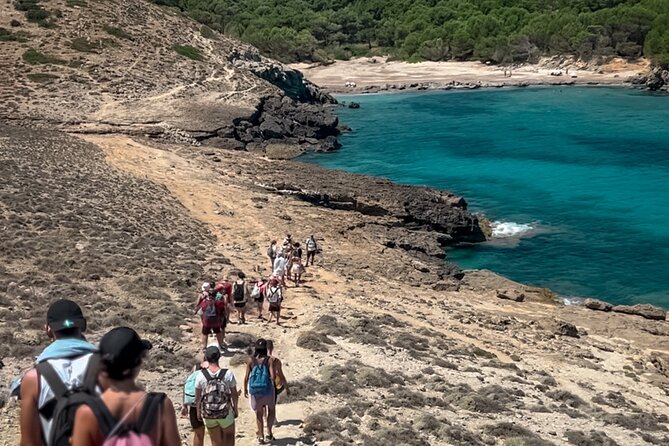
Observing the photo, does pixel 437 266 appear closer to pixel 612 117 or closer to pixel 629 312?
pixel 629 312

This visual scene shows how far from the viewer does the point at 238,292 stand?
59.7ft

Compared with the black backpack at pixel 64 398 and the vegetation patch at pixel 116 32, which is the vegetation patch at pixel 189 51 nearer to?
A: the vegetation patch at pixel 116 32

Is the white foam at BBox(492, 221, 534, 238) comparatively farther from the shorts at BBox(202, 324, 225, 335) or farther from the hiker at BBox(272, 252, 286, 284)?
the shorts at BBox(202, 324, 225, 335)

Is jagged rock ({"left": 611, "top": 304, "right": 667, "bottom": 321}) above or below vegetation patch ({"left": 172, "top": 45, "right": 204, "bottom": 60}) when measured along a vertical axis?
below

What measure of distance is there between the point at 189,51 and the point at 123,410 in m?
65.4

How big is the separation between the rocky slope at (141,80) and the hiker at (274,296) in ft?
109

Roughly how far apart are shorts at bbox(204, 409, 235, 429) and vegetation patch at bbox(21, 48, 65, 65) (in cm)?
5549

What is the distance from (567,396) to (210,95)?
48.0m

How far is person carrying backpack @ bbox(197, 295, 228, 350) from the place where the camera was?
15.4m

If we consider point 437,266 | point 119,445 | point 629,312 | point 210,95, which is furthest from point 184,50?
point 119,445

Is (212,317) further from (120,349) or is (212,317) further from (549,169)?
(549,169)

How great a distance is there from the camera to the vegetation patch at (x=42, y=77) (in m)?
56.3

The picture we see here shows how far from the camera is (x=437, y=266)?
1253 inches

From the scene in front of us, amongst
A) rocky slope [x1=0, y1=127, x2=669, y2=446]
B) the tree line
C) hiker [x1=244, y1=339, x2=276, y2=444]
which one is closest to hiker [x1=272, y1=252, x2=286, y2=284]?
rocky slope [x1=0, y1=127, x2=669, y2=446]
